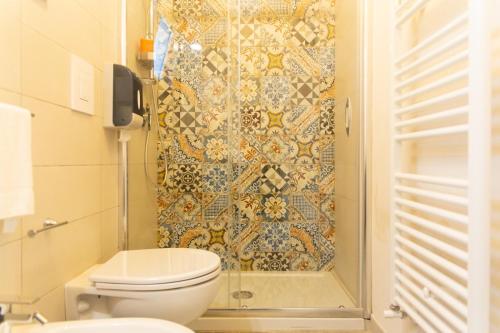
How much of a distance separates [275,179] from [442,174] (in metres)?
1.39

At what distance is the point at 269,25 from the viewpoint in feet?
7.68

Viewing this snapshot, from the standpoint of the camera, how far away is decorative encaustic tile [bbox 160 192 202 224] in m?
2.32

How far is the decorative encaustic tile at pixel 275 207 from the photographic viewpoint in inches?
92.9

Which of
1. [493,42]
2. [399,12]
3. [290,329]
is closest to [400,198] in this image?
[493,42]

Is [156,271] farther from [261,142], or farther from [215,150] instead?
[261,142]

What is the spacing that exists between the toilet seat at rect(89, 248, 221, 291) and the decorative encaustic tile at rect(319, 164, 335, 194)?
1183 mm

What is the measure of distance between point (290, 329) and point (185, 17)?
2.06 metres

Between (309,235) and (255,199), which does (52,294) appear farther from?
(309,235)

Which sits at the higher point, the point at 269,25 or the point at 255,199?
the point at 269,25

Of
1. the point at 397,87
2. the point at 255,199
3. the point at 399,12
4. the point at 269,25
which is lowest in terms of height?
the point at 255,199

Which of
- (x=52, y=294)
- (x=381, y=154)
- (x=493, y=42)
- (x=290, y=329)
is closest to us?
(x=493, y=42)

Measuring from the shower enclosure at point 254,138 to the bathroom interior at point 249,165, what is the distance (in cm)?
1

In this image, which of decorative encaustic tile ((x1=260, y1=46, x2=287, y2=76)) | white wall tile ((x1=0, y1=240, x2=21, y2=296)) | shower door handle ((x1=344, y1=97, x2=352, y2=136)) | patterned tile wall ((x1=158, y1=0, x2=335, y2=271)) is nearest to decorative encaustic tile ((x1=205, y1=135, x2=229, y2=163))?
patterned tile wall ((x1=158, y1=0, x2=335, y2=271))

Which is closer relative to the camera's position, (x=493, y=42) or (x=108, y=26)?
(x=493, y=42)
